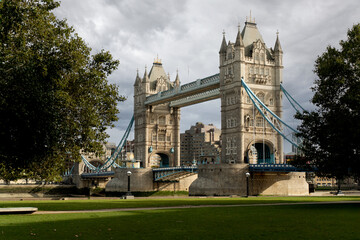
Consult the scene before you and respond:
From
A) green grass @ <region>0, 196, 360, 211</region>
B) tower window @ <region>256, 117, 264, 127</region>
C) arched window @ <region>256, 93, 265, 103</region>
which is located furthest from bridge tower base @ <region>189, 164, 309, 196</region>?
green grass @ <region>0, 196, 360, 211</region>

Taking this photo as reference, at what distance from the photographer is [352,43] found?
30.5 metres

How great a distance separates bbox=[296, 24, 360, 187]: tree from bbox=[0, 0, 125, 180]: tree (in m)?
13.5

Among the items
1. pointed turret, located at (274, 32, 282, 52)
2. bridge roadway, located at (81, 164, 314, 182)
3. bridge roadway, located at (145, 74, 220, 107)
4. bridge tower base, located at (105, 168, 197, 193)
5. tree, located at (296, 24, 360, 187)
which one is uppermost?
pointed turret, located at (274, 32, 282, 52)

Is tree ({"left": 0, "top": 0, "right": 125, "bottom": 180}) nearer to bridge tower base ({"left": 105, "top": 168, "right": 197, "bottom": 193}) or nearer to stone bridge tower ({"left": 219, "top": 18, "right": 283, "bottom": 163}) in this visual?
stone bridge tower ({"left": 219, "top": 18, "right": 283, "bottom": 163})

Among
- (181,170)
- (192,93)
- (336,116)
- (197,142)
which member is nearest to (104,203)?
(336,116)

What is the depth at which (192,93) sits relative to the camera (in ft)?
259

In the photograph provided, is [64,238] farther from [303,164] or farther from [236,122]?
[236,122]

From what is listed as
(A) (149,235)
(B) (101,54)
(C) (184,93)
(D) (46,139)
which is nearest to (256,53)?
(C) (184,93)

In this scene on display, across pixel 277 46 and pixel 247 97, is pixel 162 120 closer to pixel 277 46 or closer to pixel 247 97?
pixel 247 97

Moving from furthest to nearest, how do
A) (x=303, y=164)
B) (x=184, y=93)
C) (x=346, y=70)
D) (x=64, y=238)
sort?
(x=184, y=93) < (x=303, y=164) < (x=346, y=70) < (x=64, y=238)

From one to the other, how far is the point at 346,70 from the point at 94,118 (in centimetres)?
1678

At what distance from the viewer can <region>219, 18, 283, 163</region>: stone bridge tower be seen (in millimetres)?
65688

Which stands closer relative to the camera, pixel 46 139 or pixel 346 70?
pixel 46 139

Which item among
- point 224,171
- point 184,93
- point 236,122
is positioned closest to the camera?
point 224,171
